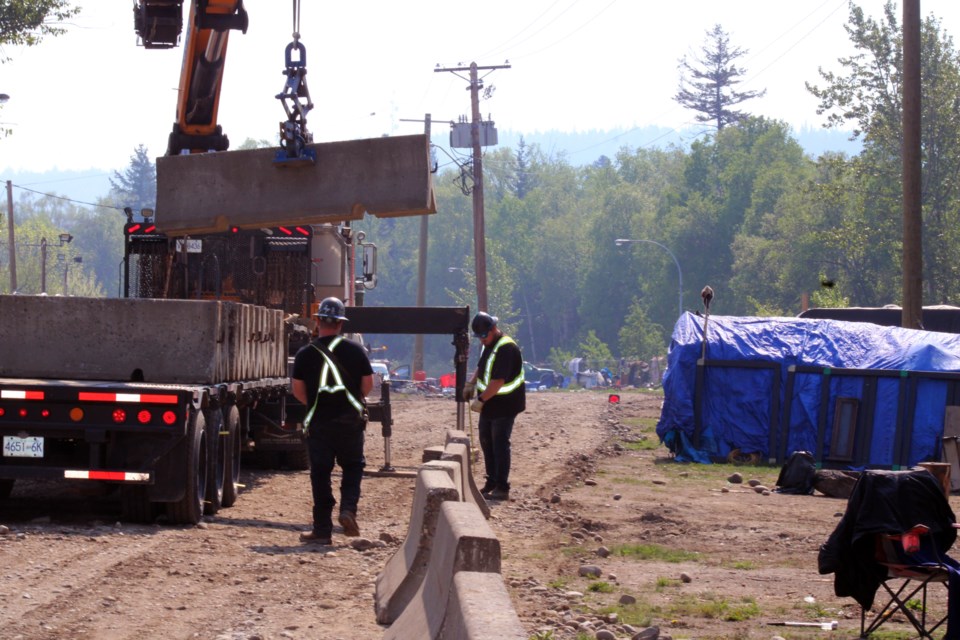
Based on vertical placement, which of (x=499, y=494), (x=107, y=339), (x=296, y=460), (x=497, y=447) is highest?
(x=107, y=339)

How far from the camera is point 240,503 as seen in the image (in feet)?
45.2

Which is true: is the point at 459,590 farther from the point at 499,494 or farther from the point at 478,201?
the point at 478,201

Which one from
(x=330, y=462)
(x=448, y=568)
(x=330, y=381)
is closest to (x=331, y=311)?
(x=330, y=381)

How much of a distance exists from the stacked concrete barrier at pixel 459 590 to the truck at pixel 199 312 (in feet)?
15.4

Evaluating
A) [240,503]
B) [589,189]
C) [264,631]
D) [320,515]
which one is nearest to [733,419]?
[240,503]

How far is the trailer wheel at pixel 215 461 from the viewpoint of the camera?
39.9 ft

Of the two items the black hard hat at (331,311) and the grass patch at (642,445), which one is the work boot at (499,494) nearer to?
the black hard hat at (331,311)

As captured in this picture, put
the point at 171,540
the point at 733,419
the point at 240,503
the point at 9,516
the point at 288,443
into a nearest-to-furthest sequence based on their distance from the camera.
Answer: the point at 171,540
the point at 9,516
the point at 240,503
the point at 288,443
the point at 733,419

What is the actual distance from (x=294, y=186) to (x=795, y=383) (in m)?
10.2

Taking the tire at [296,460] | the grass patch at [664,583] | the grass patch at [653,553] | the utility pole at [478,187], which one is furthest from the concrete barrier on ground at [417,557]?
the utility pole at [478,187]

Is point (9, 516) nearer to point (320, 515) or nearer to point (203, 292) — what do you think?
point (320, 515)

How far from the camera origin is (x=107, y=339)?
466 inches

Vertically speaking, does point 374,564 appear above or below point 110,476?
below

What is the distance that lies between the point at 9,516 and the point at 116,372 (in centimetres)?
152
